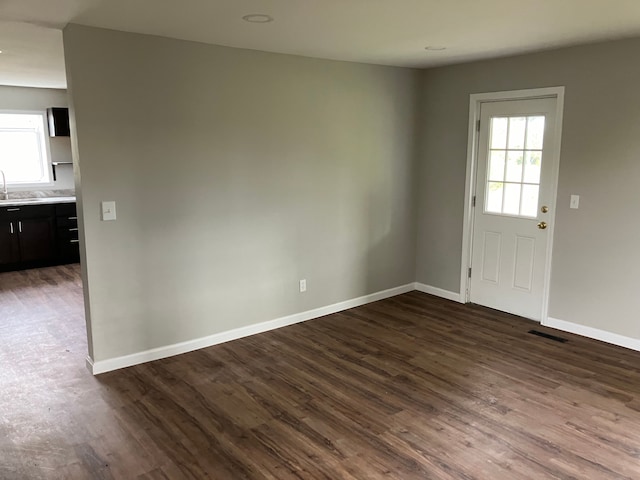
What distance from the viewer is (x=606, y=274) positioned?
4.05 metres

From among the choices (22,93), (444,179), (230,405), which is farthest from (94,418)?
(22,93)

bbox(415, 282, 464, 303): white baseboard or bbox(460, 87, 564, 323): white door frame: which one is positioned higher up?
bbox(460, 87, 564, 323): white door frame

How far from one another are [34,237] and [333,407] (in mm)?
5297

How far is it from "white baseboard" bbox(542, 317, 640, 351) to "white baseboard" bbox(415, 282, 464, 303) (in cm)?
95

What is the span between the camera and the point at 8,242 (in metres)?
6.36

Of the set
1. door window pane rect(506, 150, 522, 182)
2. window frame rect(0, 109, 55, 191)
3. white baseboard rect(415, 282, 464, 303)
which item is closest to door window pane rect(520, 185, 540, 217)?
door window pane rect(506, 150, 522, 182)

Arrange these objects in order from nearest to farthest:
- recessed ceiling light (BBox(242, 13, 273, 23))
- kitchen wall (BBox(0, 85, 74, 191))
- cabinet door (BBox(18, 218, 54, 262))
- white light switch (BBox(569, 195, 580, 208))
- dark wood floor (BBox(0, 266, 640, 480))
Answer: dark wood floor (BBox(0, 266, 640, 480)) < recessed ceiling light (BBox(242, 13, 273, 23)) < white light switch (BBox(569, 195, 580, 208)) < cabinet door (BBox(18, 218, 54, 262)) < kitchen wall (BBox(0, 85, 74, 191))

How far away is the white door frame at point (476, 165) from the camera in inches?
167

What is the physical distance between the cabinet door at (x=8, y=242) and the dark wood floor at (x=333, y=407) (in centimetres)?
233

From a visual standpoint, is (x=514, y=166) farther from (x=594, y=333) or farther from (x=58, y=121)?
(x=58, y=121)

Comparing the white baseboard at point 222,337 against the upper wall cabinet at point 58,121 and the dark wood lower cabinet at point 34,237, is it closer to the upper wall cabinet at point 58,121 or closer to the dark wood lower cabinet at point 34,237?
the dark wood lower cabinet at point 34,237

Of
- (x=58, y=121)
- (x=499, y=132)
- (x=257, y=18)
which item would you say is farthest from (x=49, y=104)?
(x=499, y=132)

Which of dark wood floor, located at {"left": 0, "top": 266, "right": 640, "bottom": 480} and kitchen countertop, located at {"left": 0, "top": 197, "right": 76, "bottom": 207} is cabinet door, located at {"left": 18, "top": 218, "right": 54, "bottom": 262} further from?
→ dark wood floor, located at {"left": 0, "top": 266, "right": 640, "bottom": 480}

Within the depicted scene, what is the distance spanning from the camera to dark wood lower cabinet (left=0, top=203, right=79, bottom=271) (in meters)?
6.36
